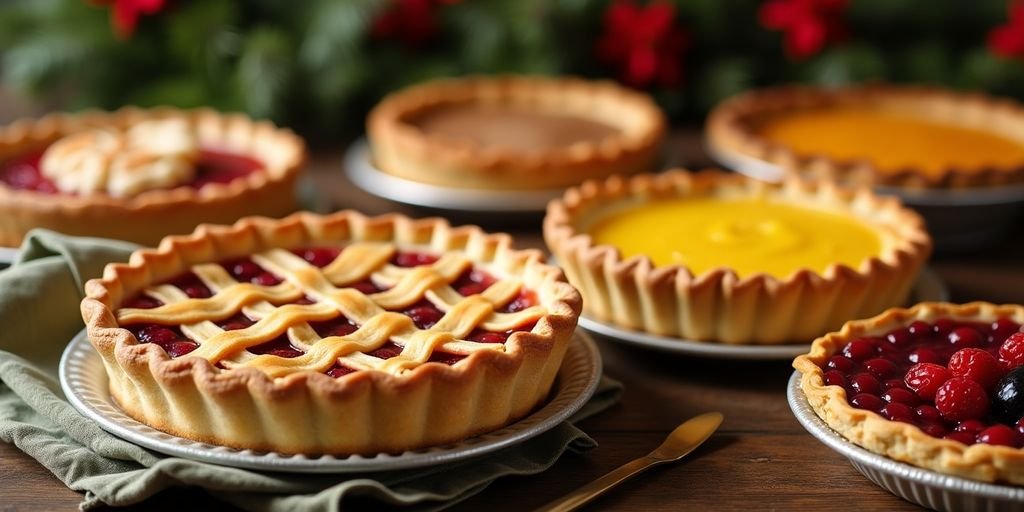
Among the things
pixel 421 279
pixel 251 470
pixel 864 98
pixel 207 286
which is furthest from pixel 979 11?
pixel 251 470

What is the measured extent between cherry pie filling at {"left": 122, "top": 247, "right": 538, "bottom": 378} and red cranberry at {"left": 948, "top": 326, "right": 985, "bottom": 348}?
82cm

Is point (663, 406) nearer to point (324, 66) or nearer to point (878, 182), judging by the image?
point (878, 182)

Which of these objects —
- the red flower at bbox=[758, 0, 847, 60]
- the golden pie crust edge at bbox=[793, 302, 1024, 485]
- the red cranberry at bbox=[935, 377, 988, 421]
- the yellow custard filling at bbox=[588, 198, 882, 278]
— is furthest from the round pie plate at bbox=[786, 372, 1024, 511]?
the red flower at bbox=[758, 0, 847, 60]

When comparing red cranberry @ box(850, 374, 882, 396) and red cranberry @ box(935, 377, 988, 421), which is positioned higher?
red cranberry @ box(935, 377, 988, 421)

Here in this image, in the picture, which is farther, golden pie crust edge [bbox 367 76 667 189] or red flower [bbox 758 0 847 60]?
red flower [bbox 758 0 847 60]

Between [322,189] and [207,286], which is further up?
[207,286]

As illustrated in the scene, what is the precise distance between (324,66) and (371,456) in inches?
101

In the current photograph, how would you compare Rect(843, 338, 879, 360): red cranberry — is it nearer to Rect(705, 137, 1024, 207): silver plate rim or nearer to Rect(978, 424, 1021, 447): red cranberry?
Rect(978, 424, 1021, 447): red cranberry

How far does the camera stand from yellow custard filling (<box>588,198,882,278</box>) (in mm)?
2846

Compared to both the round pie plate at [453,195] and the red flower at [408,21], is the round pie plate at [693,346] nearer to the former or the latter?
the round pie plate at [453,195]

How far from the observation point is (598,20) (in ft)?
15.3

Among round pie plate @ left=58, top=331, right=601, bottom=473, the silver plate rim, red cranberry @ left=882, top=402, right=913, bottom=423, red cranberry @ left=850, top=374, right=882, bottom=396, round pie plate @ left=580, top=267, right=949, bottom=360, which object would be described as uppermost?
red cranberry @ left=882, top=402, right=913, bottom=423

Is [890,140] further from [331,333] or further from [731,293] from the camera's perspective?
[331,333]

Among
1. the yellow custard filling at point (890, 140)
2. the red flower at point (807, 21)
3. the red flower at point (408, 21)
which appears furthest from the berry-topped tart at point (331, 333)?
the red flower at point (807, 21)
